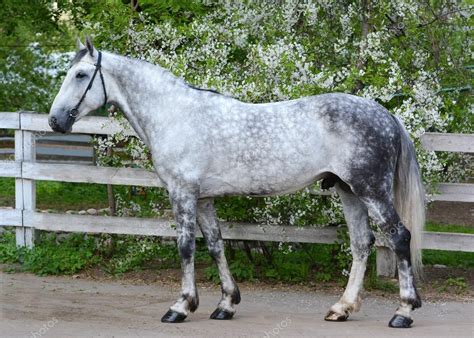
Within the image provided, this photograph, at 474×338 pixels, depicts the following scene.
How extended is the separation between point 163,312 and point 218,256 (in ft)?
2.36

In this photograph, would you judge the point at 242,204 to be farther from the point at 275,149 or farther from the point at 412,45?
the point at 412,45

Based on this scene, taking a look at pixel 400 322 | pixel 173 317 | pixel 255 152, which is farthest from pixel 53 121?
pixel 400 322

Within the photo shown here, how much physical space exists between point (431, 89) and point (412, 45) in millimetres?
665

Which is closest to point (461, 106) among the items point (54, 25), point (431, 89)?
point (431, 89)

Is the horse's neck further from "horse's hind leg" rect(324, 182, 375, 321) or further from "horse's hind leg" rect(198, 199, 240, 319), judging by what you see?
"horse's hind leg" rect(324, 182, 375, 321)

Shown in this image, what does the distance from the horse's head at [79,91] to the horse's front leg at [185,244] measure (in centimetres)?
97

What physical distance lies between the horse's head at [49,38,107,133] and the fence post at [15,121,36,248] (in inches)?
90.4

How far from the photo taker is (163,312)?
7.27 m

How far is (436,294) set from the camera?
8094 mm

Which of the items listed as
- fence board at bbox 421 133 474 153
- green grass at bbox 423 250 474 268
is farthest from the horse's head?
green grass at bbox 423 250 474 268

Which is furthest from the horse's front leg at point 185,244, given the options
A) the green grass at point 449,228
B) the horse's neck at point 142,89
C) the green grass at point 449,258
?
the green grass at point 449,228

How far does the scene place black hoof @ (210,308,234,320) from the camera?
695 centimetres

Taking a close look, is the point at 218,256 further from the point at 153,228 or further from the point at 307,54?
the point at 307,54

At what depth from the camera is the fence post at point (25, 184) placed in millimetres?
9039
